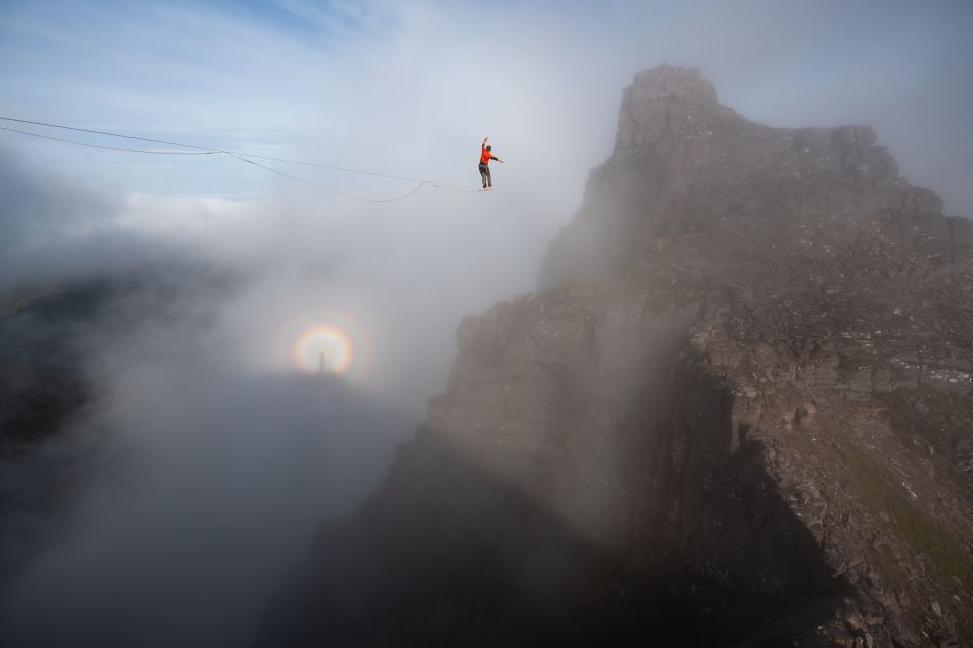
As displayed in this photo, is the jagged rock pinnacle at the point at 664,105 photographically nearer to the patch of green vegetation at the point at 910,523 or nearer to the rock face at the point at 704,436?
the rock face at the point at 704,436

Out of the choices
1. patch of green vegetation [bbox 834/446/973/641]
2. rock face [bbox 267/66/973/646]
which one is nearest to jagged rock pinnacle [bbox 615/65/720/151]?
rock face [bbox 267/66/973/646]

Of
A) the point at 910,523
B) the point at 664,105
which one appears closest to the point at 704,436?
the point at 910,523

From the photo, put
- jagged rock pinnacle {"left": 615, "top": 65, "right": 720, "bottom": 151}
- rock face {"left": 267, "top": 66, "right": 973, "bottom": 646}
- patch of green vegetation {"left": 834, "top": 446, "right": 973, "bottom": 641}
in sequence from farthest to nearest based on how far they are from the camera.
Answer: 1. jagged rock pinnacle {"left": 615, "top": 65, "right": 720, "bottom": 151}
2. rock face {"left": 267, "top": 66, "right": 973, "bottom": 646}
3. patch of green vegetation {"left": 834, "top": 446, "right": 973, "bottom": 641}

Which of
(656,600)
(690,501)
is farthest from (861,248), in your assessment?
(656,600)

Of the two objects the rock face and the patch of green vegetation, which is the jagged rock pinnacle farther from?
the patch of green vegetation

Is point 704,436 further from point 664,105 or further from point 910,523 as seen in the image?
point 664,105

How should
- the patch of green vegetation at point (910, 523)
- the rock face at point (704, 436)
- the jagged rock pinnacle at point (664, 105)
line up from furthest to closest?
the jagged rock pinnacle at point (664, 105), the rock face at point (704, 436), the patch of green vegetation at point (910, 523)

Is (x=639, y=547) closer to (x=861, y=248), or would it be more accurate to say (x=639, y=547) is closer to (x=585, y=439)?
(x=585, y=439)

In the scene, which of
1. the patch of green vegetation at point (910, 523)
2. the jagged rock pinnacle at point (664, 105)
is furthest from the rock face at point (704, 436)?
the jagged rock pinnacle at point (664, 105)
